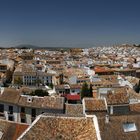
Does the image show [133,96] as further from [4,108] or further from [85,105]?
[4,108]

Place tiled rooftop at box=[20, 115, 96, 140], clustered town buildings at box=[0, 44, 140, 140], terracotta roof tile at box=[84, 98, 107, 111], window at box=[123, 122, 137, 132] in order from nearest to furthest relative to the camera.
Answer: tiled rooftop at box=[20, 115, 96, 140]
clustered town buildings at box=[0, 44, 140, 140]
window at box=[123, 122, 137, 132]
terracotta roof tile at box=[84, 98, 107, 111]

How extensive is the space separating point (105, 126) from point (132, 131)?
6.88ft

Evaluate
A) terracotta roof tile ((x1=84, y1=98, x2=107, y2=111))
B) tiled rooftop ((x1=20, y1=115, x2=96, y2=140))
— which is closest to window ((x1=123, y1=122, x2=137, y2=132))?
tiled rooftop ((x1=20, y1=115, x2=96, y2=140))

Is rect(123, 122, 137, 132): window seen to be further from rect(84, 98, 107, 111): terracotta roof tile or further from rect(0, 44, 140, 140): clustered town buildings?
rect(84, 98, 107, 111): terracotta roof tile

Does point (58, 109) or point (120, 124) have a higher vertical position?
point (120, 124)

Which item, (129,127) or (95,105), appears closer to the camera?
(129,127)

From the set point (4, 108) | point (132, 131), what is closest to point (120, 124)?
point (132, 131)

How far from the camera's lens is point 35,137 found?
2239cm

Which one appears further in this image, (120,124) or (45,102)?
(45,102)

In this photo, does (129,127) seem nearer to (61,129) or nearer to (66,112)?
(61,129)

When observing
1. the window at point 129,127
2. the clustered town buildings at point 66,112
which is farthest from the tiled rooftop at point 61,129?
the window at point 129,127

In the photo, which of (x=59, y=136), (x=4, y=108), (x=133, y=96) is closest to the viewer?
(x=59, y=136)

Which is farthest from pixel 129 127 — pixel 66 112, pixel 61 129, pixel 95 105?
pixel 66 112

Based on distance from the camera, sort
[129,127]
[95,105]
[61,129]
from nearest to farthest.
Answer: [61,129], [129,127], [95,105]
